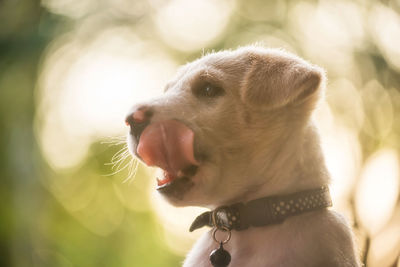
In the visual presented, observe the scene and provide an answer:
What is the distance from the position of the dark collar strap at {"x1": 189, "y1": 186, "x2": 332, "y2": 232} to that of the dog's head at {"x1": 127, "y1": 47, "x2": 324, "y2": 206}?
0.07m

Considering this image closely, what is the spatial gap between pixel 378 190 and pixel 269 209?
8.24 feet

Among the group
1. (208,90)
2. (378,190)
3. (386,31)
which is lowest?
(378,190)

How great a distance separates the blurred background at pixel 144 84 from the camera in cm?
425

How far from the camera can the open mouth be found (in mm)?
1786

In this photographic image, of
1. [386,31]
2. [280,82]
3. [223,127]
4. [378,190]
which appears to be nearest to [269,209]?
[223,127]

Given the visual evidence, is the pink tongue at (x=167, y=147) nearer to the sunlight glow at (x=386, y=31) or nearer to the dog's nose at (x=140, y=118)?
the dog's nose at (x=140, y=118)

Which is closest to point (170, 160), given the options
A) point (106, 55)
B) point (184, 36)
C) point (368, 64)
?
point (368, 64)

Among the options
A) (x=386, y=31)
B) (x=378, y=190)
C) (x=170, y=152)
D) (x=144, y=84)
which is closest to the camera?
(x=170, y=152)

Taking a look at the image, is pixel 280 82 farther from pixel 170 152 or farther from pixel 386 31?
pixel 386 31

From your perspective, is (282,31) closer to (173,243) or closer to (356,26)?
(356,26)

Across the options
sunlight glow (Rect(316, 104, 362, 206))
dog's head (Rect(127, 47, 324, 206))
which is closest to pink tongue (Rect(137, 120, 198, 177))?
dog's head (Rect(127, 47, 324, 206))

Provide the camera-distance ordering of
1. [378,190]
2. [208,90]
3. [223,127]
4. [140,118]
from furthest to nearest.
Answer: [378,190]
[208,90]
[223,127]
[140,118]

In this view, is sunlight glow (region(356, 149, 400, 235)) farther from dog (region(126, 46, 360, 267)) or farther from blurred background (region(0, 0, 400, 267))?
dog (region(126, 46, 360, 267))

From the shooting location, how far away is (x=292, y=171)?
195cm
